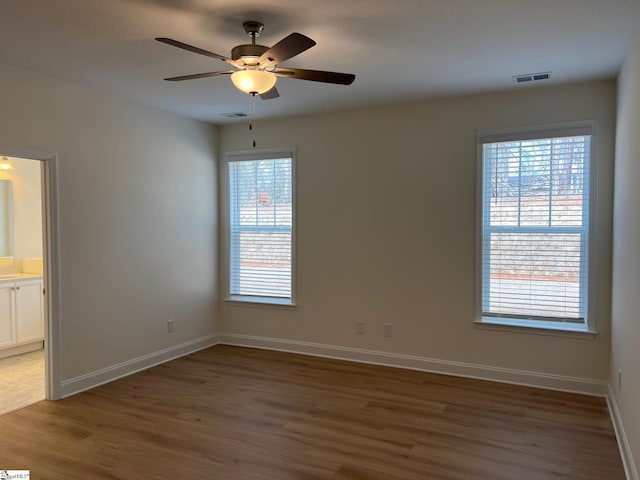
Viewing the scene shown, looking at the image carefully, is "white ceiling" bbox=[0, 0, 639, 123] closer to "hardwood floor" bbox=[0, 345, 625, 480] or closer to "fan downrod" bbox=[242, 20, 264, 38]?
"fan downrod" bbox=[242, 20, 264, 38]

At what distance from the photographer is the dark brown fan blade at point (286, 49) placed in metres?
2.25

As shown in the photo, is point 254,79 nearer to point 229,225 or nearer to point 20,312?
point 229,225

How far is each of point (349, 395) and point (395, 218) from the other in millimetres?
1728

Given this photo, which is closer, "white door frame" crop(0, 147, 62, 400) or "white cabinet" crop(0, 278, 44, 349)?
"white door frame" crop(0, 147, 62, 400)

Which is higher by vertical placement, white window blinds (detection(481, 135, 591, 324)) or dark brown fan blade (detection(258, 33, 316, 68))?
dark brown fan blade (detection(258, 33, 316, 68))

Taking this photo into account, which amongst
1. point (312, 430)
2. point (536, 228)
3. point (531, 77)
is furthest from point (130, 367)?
point (531, 77)

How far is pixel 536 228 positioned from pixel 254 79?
2.77m

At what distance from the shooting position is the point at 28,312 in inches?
206

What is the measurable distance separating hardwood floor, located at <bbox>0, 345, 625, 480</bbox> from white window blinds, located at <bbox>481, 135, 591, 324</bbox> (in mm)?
762

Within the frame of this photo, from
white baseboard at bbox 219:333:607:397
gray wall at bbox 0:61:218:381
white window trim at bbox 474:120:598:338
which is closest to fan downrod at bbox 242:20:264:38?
gray wall at bbox 0:61:218:381

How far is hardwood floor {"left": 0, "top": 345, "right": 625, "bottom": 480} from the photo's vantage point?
2787 millimetres

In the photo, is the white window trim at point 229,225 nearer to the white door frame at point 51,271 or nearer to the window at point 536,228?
the window at point 536,228

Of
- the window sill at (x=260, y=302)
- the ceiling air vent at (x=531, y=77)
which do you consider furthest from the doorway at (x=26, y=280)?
the ceiling air vent at (x=531, y=77)

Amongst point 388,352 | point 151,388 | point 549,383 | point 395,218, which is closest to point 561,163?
point 395,218
